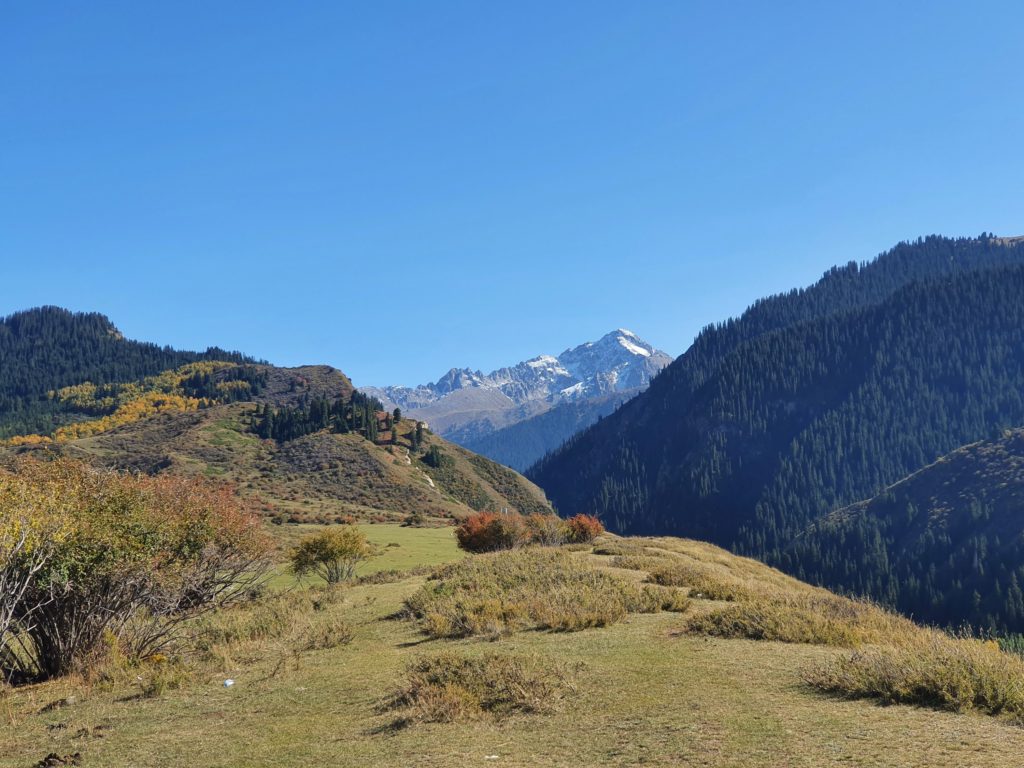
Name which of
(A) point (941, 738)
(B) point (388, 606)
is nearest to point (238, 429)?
(B) point (388, 606)

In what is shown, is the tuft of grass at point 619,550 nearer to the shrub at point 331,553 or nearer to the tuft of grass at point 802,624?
the shrub at point 331,553

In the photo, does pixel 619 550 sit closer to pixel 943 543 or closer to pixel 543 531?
pixel 543 531

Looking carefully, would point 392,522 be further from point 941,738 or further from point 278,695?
point 941,738

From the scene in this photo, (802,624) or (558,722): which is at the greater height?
(558,722)

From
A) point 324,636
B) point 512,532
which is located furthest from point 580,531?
point 324,636

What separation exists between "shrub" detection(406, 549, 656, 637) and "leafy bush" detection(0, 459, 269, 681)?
7.85 m

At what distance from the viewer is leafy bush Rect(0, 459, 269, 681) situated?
1602cm

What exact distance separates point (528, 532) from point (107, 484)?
39.2m

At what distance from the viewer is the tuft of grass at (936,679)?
1079cm

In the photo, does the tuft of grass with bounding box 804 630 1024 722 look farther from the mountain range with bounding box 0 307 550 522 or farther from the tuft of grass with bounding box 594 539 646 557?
the mountain range with bounding box 0 307 550 522

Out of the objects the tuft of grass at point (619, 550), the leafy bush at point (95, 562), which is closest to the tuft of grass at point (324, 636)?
the leafy bush at point (95, 562)

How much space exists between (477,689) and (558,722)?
2.12 m

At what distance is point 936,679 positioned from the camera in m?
11.2

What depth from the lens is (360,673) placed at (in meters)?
15.9
